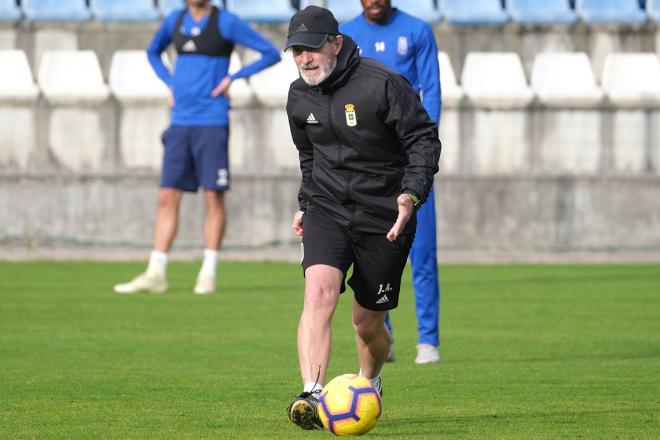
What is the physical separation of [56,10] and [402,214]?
47.8ft

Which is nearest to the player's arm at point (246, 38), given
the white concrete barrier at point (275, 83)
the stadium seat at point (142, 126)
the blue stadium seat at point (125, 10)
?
the white concrete barrier at point (275, 83)

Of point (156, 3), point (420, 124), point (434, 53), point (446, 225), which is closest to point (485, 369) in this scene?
point (434, 53)

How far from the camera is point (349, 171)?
6.73 meters

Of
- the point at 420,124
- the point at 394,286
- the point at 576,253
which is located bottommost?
the point at 576,253

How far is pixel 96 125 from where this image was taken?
59.6 ft

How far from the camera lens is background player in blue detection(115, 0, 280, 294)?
1341 cm

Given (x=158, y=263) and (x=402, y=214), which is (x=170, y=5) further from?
(x=402, y=214)

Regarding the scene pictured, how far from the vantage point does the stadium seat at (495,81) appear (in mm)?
18266

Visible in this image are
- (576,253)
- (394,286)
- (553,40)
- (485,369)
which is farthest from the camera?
(553,40)

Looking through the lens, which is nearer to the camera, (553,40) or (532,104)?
(532,104)

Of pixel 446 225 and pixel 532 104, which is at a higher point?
pixel 532 104

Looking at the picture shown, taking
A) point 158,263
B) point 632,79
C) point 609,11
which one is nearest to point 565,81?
point 632,79

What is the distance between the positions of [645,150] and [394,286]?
1194cm

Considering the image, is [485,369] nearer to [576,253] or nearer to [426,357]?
[426,357]
